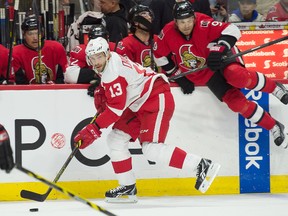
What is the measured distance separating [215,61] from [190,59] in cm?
36

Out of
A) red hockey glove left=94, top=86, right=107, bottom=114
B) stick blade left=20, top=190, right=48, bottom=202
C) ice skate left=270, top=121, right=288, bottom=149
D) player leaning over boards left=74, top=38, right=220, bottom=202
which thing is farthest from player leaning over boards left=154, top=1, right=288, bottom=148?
stick blade left=20, top=190, right=48, bottom=202

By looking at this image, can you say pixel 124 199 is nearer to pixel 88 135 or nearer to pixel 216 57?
pixel 88 135

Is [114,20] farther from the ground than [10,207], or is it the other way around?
[114,20]

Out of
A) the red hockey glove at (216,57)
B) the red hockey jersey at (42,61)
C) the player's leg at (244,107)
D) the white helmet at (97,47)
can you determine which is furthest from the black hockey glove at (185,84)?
the red hockey jersey at (42,61)

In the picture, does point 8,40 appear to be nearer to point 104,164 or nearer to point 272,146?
point 104,164

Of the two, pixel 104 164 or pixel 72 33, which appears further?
pixel 72 33

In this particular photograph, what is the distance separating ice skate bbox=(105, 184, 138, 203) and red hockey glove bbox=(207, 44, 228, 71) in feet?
2.92

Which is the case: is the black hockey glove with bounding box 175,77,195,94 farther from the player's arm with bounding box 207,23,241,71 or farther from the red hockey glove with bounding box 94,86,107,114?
the red hockey glove with bounding box 94,86,107,114

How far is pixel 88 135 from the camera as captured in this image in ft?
18.3

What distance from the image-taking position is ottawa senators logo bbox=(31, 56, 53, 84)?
21.1 ft

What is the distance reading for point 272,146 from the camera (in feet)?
20.2

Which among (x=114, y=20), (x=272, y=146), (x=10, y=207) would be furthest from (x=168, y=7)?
(x=10, y=207)

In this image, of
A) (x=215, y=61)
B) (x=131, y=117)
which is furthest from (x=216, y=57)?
(x=131, y=117)

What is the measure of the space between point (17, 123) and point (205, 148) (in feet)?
4.01
